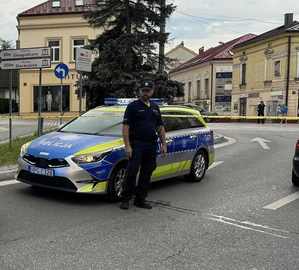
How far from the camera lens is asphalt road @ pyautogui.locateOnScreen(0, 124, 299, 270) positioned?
497 centimetres

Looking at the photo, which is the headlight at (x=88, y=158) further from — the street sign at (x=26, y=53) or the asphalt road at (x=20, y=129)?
the asphalt road at (x=20, y=129)

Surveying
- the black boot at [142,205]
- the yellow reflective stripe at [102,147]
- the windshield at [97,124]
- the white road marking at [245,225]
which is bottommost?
the white road marking at [245,225]

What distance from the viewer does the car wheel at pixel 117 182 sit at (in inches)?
298

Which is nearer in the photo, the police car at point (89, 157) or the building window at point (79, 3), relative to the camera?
the police car at point (89, 157)

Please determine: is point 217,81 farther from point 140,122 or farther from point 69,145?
point 140,122


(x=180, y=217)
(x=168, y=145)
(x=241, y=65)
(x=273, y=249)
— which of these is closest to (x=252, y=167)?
(x=168, y=145)

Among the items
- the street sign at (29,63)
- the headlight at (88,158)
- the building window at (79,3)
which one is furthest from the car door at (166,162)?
the building window at (79,3)

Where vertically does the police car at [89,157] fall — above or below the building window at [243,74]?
below

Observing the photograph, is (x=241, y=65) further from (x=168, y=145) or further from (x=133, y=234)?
(x=133, y=234)

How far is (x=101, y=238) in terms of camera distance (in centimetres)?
569

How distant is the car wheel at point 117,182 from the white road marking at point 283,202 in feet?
7.47

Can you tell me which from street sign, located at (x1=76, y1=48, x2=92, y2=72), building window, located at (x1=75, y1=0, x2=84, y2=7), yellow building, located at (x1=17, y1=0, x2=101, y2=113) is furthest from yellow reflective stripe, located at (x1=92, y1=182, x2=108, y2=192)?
building window, located at (x1=75, y1=0, x2=84, y2=7)

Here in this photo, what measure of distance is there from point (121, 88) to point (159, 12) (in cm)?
353

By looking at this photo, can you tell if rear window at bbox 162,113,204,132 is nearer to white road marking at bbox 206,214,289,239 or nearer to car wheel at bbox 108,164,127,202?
car wheel at bbox 108,164,127,202
